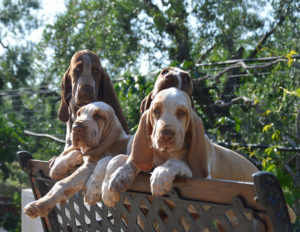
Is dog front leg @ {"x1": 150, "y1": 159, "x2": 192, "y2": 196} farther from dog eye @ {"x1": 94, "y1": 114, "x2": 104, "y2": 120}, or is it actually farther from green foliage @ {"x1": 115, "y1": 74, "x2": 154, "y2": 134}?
green foliage @ {"x1": 115, "y1": 74, "x2": 154, "y2": 134}

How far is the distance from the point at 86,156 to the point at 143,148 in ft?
0.94

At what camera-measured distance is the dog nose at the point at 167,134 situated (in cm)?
117

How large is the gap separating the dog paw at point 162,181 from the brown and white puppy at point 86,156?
27cm

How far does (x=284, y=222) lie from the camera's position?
0.93 meters

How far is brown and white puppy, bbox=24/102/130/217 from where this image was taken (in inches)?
53.4

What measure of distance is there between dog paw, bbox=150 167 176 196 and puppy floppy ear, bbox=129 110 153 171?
129 millimetres

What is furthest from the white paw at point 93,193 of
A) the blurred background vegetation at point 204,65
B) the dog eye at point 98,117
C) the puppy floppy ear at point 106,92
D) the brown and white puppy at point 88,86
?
the blurred background vegetation at point 204,65

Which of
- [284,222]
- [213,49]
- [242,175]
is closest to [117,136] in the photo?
[242,175]

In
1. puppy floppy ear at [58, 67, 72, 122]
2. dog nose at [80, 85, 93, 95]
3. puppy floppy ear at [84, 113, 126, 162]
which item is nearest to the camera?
puppy floppy ear at [84, 113, 126, 162]

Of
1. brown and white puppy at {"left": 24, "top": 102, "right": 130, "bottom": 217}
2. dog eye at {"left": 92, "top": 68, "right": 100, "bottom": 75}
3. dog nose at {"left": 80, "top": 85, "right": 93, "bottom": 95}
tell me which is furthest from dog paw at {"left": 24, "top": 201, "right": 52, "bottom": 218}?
dog eye at {"left": 92, "top": 68, "right": 100, "bottom": 75}

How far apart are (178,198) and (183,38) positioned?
3.67 m

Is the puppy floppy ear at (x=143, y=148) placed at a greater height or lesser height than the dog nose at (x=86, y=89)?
lesser

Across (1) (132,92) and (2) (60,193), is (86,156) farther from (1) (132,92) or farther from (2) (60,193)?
(1) (132,92)

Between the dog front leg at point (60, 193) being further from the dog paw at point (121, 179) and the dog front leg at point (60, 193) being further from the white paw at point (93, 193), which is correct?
the dog paw at point (121, 179)
